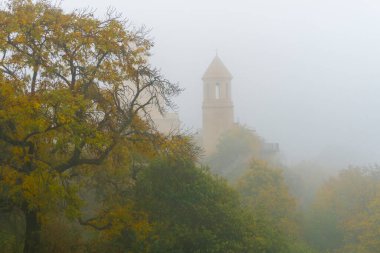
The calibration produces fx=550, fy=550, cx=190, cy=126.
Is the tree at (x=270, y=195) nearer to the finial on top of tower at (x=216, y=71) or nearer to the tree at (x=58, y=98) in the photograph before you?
the tree at (x=58, y=98)

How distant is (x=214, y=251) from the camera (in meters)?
15.4

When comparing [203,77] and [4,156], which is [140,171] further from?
[203,77]

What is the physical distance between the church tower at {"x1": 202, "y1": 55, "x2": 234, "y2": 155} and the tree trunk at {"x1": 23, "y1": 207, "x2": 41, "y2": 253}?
1802 inches

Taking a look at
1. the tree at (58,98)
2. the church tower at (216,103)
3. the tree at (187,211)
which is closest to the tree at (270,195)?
the tree at (187,211)

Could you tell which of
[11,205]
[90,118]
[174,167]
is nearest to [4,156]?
[11,205]

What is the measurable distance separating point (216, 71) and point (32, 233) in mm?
47575

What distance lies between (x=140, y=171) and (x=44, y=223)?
3.35m

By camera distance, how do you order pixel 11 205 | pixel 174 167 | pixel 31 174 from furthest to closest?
pixel 174 167 < pixel 11 205 < pixel 31 174

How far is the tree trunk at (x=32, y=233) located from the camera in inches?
522

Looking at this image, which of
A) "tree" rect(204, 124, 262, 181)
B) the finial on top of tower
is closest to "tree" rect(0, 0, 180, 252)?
"tree" rect(204, 124, 262, 181)

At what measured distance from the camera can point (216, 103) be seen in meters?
60.3

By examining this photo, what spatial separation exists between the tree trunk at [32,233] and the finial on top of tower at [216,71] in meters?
46.7

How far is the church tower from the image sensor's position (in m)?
59.5

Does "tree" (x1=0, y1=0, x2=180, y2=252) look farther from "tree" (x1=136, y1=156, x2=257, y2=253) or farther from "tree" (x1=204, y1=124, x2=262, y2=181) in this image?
"tree" (x1=204, y1=124, x2=262, y2=181)
